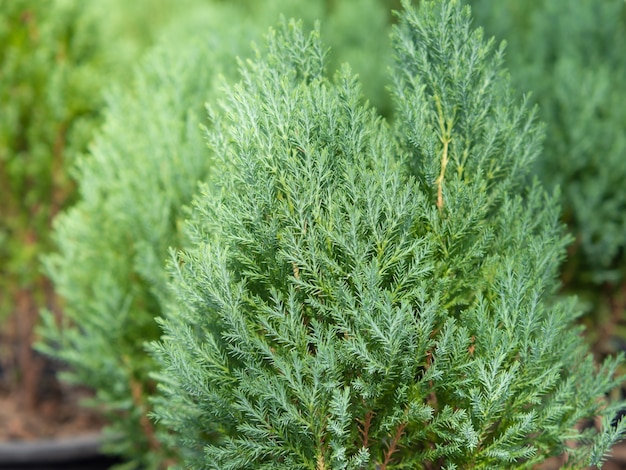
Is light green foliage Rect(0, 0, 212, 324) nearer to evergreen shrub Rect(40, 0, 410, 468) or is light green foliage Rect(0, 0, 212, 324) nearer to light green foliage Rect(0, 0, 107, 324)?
light green foliage Rect(0, 0, 107, 324)

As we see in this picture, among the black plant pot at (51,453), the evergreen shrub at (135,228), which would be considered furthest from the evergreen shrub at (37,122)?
the evergreen shrub at (135,228)

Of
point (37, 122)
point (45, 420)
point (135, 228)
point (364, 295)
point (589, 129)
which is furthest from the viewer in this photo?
point (45, 420)

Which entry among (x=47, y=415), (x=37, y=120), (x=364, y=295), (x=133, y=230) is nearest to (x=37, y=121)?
(x=37, y=120)

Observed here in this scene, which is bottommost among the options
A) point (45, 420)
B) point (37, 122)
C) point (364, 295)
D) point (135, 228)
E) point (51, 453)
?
point (364, 295)

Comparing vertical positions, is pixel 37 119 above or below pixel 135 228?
above

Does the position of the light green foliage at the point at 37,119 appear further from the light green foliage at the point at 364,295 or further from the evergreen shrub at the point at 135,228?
the light green foliage at the point at 364,295

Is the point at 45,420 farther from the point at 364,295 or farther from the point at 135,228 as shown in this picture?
the point at 364,295

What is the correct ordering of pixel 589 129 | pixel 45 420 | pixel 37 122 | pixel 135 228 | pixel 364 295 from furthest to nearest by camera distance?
pixel 45 420
pixel 37 122
pixel 589 129
pixel 135 228
pixel 364 295
